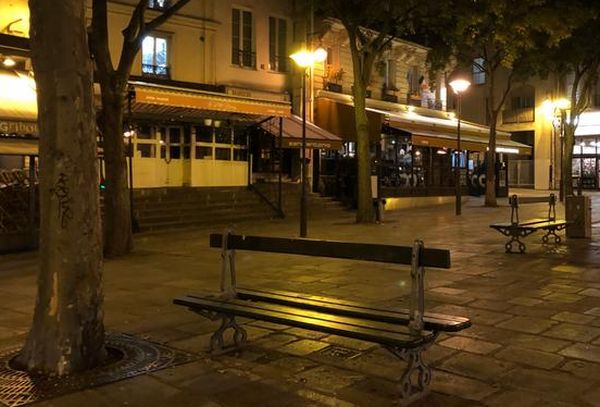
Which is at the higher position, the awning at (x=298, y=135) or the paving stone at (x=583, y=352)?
the awning at (x=298, y=135)

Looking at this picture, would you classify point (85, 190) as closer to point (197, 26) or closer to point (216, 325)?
point (216, 325)

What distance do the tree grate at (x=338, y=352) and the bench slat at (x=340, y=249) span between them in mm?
924

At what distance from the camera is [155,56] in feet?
71.6

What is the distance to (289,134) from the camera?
22.6 m

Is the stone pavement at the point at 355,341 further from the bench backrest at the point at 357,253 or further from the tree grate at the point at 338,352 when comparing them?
the bench backrest at the point at 357,253

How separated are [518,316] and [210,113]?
53.1 ft

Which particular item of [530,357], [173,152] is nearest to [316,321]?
[530,357]

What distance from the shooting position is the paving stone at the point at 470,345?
5.97 metres

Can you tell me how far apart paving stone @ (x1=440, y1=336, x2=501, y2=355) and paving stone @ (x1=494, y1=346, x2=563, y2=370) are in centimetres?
12

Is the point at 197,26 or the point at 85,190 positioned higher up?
the point at 197,26

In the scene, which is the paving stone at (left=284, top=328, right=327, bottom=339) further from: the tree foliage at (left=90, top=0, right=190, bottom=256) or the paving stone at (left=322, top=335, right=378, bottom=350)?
the tree foliage at (left=90, top=0, right=190, bottom=256)

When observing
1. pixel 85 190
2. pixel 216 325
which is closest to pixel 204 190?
pixel 216 325

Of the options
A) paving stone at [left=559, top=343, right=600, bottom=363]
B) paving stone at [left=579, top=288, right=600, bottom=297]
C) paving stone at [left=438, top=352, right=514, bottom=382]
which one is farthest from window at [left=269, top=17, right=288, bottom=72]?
paving stone at [left=438, top=352, right=514, bottom=382]

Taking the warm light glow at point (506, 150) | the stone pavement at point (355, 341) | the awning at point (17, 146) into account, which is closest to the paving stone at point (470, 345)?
the stone pavement at point (355, 341)
